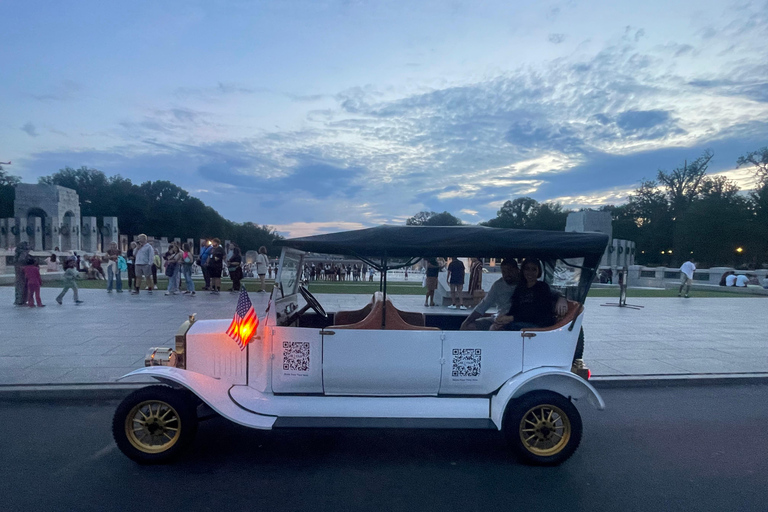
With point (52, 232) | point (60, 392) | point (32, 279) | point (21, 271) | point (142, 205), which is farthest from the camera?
point (142, 205)

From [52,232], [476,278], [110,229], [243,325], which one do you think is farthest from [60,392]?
[110,229]

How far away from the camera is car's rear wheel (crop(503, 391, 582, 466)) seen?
3977 mm

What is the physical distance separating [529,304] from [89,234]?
61.8 meters

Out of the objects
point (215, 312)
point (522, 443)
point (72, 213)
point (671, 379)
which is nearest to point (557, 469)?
point (522, 443)

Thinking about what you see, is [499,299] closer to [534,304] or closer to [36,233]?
[534,304]

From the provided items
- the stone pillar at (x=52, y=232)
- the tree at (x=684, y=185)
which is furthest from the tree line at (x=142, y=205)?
the tree at (x=684, y=185)

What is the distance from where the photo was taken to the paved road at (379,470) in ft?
11.0

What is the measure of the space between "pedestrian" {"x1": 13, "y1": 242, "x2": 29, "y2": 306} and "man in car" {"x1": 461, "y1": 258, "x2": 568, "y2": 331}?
37.8 ft

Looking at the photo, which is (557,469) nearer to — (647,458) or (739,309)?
(647,458)

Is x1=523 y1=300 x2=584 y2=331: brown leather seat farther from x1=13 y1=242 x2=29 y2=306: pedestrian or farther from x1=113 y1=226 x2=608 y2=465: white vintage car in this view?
x1=13 y1=242 x2=29 y2=306: pedestrian

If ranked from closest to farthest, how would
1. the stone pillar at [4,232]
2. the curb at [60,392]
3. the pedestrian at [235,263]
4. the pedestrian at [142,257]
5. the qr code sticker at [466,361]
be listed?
1. the qr code sticker at [466,361]
2. the curb at [60,392]
3. the pedestrian at [142,257]
4. the pedestrian at [235,263]
5. the stone pillar at [4,232]

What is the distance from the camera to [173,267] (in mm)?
15406

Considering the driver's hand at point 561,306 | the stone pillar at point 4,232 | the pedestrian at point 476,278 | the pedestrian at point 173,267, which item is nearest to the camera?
the driver's hand at point 561,306

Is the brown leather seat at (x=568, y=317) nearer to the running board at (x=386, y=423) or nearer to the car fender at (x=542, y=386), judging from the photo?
the car fender at (x=542, y=386)
